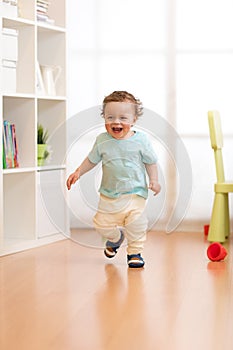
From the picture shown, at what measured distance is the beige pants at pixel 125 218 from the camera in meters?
3.15

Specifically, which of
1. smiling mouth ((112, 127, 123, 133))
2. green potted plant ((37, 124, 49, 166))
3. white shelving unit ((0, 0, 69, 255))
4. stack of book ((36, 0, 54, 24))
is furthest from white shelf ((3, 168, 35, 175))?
stack of book ((36, 0, 54, 24))

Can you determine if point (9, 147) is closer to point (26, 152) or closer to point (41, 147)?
point (26, 152)

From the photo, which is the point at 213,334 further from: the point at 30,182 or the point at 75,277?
the point at 30,182

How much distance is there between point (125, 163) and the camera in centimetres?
310

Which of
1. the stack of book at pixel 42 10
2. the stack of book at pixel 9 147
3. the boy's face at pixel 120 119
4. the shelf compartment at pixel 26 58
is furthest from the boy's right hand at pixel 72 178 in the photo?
the stack of book at pixel 42 10

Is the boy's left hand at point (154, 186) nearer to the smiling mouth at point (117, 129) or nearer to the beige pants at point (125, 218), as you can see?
the beige pants at point (125, 218)

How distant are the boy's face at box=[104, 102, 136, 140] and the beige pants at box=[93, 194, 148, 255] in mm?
257

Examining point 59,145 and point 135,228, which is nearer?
point 135,228

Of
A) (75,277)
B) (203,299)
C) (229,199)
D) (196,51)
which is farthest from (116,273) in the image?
(196,51)

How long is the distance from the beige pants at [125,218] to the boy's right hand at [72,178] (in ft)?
0.46

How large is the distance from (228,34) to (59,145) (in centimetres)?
123

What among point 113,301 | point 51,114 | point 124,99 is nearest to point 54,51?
point 51,114

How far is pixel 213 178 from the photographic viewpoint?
13.8 ft

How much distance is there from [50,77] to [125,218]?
1070 mm
